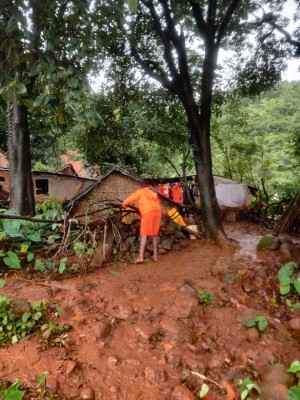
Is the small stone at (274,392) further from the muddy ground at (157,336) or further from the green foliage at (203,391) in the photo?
the green foliage at (203,391)

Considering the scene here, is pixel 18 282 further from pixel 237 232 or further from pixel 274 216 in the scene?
pixel 274 216

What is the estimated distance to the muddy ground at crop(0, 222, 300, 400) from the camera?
8.00ft

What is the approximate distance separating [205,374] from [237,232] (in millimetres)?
6190

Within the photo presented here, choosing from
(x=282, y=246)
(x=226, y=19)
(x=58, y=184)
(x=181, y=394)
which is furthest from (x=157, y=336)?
(x=58, y=184)

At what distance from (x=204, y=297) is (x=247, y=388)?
1.51 metres

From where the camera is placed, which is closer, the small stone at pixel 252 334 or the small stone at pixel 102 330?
the small stone at pixel 102 330

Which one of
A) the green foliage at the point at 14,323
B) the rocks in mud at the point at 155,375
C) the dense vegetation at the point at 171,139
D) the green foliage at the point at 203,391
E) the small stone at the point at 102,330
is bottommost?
the green foliage at the point at 203,391

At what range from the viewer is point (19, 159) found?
5.93 m

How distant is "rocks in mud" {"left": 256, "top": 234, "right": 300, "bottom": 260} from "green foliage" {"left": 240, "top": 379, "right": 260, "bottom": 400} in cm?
345

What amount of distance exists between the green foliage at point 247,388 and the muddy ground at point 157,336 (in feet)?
0.23

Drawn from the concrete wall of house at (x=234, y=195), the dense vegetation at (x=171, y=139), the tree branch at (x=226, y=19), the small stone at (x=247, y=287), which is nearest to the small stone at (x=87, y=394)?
the small stone at (x=247, y=287)

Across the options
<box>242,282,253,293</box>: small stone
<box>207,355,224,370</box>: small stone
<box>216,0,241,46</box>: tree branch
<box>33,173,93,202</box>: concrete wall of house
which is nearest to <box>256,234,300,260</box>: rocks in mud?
<box>242,282,253,293</box>: small stone

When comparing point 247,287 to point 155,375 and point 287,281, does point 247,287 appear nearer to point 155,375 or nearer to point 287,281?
point 287,281

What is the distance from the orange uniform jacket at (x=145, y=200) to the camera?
538 cm
